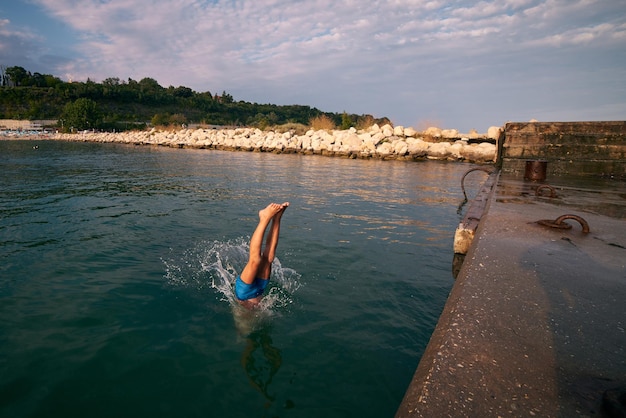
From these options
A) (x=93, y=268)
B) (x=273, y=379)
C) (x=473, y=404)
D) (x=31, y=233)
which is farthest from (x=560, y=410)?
(x=31, y=233)

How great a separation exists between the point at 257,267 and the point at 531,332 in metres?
2.52

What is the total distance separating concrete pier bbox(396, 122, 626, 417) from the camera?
1453mm

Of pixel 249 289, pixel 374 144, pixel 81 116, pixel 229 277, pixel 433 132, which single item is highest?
pixel 81 116

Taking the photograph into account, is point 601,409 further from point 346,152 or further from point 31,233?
point 346,152

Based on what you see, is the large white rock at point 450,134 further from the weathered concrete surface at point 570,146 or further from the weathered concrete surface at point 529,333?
the weathered concrete surface at point 529,333

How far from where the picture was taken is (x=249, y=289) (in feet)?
12.4

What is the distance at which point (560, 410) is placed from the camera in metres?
1.40

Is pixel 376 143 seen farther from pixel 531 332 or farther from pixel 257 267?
pixel 531 332

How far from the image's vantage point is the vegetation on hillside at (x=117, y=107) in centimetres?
7607

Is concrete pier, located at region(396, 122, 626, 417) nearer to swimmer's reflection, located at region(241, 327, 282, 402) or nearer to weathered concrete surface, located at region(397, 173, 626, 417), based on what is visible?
weathered concrete surface, located at region(397, 173, 626, 417)

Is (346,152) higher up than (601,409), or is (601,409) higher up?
(346,152)

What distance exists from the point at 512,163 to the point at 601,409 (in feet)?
41.1

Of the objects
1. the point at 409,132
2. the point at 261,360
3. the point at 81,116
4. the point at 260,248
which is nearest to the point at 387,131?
the point at 409,132

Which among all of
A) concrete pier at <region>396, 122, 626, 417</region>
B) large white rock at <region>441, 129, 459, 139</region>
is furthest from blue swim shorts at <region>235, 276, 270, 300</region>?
large white rock at <region>441, 129, 459, 139</region>
